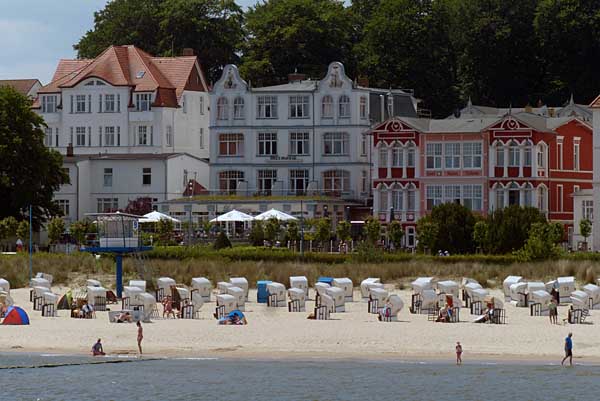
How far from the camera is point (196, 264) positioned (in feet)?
251

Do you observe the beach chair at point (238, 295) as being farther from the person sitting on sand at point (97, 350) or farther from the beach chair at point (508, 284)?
the beach chair at point (508, 284)

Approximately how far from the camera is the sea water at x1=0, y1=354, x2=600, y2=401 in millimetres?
48688

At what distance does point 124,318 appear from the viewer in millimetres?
59719

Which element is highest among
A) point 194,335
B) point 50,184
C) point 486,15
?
point 486,15

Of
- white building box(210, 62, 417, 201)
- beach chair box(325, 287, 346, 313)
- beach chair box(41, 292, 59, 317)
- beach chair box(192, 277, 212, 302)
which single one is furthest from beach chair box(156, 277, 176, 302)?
white building box(210, 62, 417, 201)

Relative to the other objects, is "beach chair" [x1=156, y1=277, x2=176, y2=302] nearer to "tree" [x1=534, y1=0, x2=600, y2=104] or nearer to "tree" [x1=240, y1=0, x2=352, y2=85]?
"tree" [x1=240, y1=0, x2=352, y2=85]

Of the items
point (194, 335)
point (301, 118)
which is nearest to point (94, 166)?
point (301, 118)

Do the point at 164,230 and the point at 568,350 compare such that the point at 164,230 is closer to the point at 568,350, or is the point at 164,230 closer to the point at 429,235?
the point at 429,235

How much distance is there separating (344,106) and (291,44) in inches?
724

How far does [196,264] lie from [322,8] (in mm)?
53886

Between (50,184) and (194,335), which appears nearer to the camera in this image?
(194,335)

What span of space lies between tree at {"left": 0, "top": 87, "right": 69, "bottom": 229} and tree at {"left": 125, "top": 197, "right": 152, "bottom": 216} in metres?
7.27

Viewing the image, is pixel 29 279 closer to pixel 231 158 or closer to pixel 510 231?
pixel 510 231

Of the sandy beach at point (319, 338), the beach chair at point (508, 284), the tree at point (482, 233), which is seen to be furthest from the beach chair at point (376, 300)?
the tree at point (482, 233)
